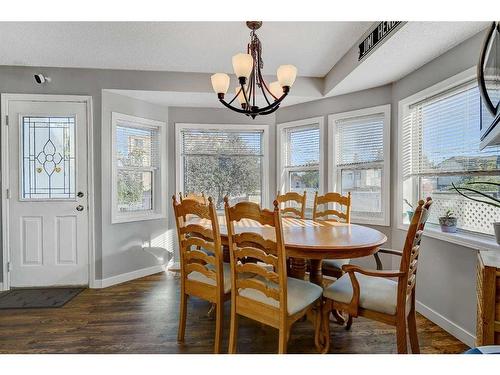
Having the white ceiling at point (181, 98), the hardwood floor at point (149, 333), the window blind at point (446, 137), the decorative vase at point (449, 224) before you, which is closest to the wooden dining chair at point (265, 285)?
Answer: the hardwood floor at point (149, 333)

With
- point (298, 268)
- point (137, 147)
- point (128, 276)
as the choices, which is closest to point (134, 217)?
point (128, 276)

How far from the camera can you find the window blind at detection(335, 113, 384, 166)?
3.11m

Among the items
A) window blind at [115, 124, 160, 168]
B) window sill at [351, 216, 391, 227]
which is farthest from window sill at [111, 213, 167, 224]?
window sill at [351, 216, 391, 227]

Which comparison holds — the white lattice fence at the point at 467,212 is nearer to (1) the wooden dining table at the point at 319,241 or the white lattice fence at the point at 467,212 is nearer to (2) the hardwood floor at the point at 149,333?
(1) the wooden dining table at the point at 319,241

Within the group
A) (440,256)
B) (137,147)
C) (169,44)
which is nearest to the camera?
(440,256)

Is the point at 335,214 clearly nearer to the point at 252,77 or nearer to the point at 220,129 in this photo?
the point at 252,77

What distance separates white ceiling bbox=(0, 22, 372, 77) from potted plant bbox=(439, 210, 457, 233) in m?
1.71

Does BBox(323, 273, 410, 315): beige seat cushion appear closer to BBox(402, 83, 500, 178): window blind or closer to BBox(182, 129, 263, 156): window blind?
BBox(402, 83, 500, 178): window blind

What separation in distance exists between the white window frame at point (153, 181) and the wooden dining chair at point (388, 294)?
2557 millimetres

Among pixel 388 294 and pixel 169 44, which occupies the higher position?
pixel 169 44

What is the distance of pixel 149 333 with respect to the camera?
6.90 feet

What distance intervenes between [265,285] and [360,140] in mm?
2380
